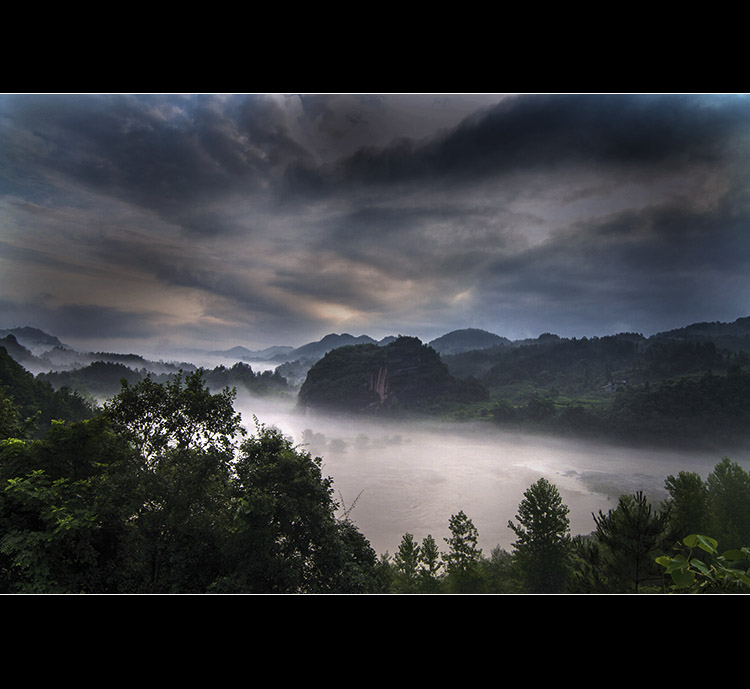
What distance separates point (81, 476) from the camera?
10.3ft

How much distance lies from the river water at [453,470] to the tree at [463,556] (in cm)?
10

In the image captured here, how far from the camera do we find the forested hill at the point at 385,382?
499cm

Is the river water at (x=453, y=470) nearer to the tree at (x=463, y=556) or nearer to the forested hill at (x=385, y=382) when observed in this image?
the tree at (x=463, y=556)

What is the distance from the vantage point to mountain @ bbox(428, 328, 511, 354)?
4.96 metres

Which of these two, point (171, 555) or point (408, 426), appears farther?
point (408, 426)

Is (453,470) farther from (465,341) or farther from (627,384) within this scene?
(627,384)

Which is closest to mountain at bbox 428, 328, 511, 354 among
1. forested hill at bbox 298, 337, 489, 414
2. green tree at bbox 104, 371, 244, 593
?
forested hill at bbox 298, 337, 489, 414

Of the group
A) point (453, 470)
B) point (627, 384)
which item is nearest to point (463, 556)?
point (453, 470)

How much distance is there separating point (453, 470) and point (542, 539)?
1.43 metres

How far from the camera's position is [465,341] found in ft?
17.1

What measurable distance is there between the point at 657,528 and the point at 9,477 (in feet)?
21.0
